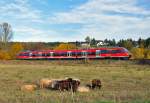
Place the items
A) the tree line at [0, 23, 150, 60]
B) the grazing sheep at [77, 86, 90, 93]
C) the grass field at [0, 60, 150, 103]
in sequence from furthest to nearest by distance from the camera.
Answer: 1. the tree line at [0, 23, 150, 60]
2. the grazing sheep at [77, 86, 90, 93]
3. the grass field at [0, 60, 150, 103]

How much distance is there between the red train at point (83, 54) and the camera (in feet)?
253

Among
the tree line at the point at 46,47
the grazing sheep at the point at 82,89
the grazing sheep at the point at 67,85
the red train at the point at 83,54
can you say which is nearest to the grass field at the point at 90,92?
the grazing sheep at the point at 82,89

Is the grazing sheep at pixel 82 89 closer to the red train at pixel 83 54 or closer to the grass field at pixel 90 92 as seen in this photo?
the grass field at pixel 90 92

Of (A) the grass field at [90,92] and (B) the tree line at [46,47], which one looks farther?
(B) the tree line at [46,47]

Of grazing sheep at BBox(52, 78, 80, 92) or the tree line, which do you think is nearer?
grazing sheep at BBox(52, 78, 80, 92)

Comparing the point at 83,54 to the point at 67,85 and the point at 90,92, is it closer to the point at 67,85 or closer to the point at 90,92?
the point at 67,85

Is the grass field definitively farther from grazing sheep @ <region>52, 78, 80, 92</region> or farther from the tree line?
the tree line

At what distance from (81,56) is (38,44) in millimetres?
78465

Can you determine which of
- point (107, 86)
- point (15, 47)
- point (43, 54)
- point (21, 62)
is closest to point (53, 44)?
point (15, 47)

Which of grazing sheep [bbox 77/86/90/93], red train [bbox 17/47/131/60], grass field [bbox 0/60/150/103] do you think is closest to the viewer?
grass field [bbox 0/60/150/103]

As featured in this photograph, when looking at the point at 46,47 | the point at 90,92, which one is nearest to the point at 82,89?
the point at 90,92

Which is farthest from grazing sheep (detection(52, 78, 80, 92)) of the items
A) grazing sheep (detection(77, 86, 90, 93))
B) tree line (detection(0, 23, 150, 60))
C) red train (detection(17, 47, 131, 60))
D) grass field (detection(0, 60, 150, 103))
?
tree line (detection(0, 23, 150, 60))

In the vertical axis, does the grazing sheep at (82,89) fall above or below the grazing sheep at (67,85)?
below

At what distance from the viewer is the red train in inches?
3034
